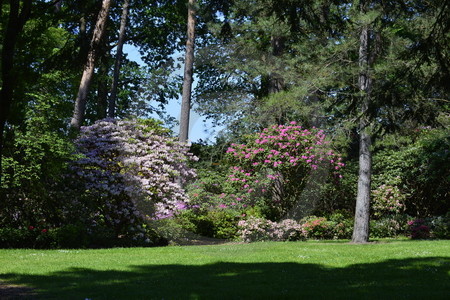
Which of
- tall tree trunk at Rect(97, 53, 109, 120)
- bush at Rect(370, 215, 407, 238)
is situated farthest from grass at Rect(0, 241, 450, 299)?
tall tree trunk at Rect(97, 53, 109, 120)

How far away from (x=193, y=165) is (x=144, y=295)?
1610 cm

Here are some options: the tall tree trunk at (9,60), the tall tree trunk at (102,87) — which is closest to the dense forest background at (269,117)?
the tall tree trunk at (9,60)

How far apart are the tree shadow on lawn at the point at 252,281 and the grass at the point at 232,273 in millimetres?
12

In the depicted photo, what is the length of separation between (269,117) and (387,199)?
5113 millimetres

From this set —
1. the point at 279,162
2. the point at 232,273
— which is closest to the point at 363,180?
the point at 279,162

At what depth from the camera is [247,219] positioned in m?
16.7

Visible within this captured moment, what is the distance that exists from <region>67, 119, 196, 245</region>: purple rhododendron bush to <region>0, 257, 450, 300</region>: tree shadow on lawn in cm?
538

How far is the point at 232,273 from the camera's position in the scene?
773 centimetres

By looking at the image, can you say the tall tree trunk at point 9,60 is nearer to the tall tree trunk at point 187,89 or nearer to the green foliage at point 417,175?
the tall tree trunk at point 187,89

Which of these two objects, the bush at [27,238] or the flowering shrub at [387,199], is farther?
the flowering shrub at [387,199]

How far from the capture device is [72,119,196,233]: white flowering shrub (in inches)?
541

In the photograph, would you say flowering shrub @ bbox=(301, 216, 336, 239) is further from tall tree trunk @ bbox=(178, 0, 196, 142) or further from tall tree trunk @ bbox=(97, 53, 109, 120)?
tall tree trunk @ bbox=(97, 53, 109, 120)

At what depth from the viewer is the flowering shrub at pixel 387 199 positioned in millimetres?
17875

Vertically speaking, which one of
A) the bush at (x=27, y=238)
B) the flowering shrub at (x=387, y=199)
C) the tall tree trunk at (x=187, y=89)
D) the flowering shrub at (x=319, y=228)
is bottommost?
the bush at (x=27, y=238)
